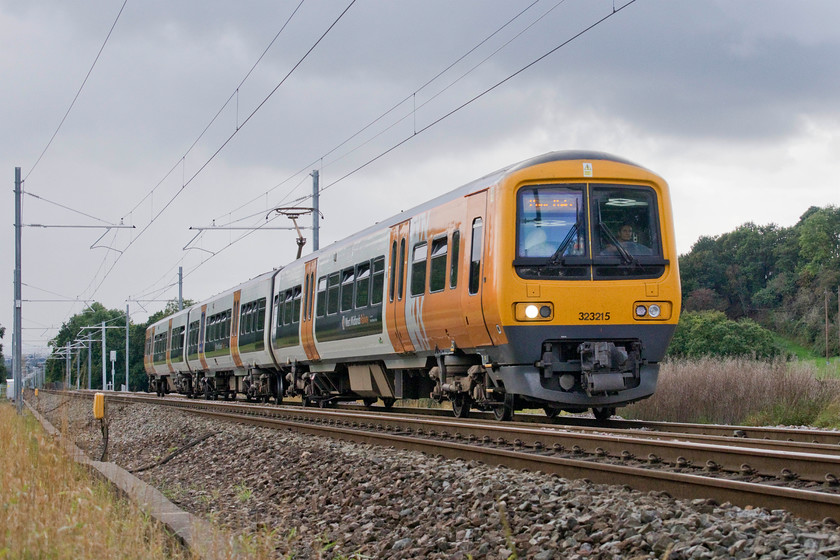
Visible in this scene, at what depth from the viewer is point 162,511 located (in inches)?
297

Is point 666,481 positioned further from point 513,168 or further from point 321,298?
point 321,298

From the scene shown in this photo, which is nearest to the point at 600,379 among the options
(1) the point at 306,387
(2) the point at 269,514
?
(2) the point at 269,514

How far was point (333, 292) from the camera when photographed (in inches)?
707

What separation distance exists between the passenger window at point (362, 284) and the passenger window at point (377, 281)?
24 centimetres

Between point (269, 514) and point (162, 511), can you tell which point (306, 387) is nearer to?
point (269, 514)

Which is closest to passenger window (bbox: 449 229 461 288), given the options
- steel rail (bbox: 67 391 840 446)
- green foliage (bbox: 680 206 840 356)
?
steel rail (bbox: 67 391 840 446)

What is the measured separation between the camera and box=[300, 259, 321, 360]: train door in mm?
19000

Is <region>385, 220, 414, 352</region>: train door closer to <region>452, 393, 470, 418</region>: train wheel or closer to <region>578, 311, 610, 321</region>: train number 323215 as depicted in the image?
<region>452, 393, 470, 418</region>: train wheel

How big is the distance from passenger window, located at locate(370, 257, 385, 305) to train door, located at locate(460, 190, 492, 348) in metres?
3.20

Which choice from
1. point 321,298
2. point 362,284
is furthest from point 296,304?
point 362,284

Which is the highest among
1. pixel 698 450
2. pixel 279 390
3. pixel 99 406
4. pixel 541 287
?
pixel 541 287

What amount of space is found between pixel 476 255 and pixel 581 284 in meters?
1.34

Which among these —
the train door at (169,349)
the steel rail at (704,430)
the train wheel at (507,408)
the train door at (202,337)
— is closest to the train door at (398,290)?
the steel rail at (704,430)

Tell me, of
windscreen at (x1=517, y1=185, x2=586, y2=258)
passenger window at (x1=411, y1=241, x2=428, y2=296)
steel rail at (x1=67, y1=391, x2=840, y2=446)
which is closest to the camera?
steel rail at (x1=67, y1=391, x2=840, y2=446)
